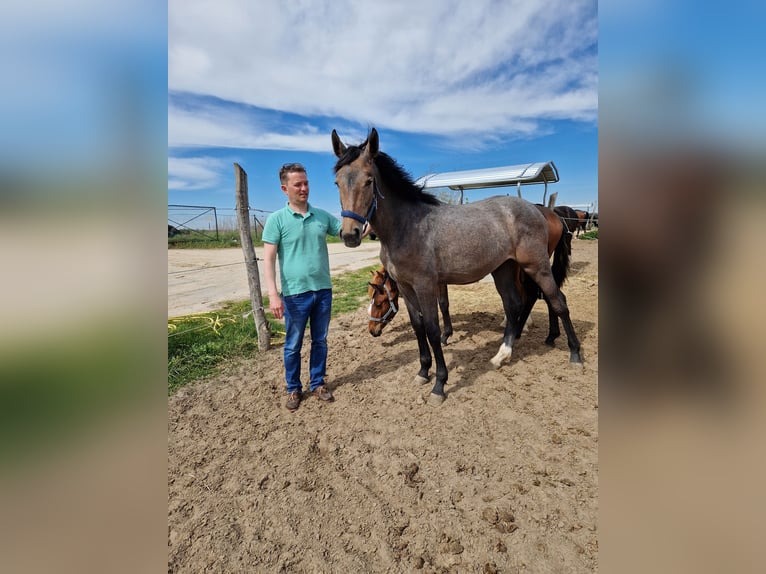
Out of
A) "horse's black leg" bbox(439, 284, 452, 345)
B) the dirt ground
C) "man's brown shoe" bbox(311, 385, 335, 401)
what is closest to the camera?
the dirt ground

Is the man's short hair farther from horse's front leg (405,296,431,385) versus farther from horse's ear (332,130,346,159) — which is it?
horse's front leg (405,296,431,385)

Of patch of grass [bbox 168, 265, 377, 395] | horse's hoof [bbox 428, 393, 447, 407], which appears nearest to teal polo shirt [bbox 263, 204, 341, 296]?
horse's hoof [bbox 428, 393, 447, 407]

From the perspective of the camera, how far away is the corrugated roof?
10508mm

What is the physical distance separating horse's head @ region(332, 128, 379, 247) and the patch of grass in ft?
8.65

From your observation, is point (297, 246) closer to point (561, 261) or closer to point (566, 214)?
point (561, 261)

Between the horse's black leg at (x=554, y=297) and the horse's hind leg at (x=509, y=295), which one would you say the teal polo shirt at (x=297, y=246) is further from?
the horse's black leg at (x=554, y=297)

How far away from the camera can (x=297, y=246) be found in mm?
3076

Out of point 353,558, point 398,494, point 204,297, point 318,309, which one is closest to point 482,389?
point 398,494

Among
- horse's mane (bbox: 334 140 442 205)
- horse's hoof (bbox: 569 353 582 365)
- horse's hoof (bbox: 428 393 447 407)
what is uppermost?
horse's mane (bbox: 334 140 442 205)

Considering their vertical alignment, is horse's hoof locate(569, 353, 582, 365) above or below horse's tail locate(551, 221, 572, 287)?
below
